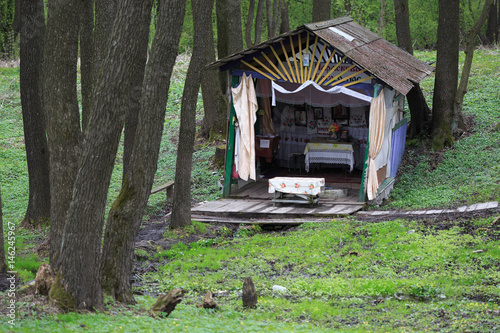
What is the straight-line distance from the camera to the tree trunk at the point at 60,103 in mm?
7992

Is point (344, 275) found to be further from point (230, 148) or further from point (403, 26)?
point (403, 26)

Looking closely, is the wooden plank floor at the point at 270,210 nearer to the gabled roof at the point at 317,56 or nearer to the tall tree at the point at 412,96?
the gabled roof at the point at 317,56

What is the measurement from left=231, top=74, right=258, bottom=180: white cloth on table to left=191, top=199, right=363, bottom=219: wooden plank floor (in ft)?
3.11

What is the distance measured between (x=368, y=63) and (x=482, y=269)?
616 centimetres

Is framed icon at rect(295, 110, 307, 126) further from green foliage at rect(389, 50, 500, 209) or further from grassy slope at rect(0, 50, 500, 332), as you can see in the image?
grassy slope at rect(0, 50, 500, 332)

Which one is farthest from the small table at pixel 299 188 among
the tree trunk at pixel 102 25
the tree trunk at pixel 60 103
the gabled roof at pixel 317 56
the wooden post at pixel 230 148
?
the tree trunk at pixel 60 103

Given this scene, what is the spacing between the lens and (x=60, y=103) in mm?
8141

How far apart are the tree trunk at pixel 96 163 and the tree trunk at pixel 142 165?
75 centimetres

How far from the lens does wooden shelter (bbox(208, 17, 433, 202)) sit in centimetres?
1327

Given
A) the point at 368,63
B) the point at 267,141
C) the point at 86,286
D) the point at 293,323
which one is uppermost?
the point at 368,63

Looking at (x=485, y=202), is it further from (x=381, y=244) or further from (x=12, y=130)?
(x=12, y=130)

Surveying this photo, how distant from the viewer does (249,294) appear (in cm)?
730

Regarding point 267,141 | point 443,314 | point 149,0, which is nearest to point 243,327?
point 443,314

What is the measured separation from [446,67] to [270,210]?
8.25 metres
